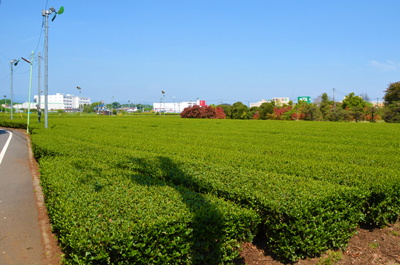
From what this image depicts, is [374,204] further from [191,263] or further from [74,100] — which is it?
[74,100]

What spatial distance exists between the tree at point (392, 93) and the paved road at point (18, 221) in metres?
61.4

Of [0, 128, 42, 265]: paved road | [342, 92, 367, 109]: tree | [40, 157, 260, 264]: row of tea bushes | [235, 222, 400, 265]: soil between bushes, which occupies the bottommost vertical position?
[235, 222, 400, 265]: soil between bushes

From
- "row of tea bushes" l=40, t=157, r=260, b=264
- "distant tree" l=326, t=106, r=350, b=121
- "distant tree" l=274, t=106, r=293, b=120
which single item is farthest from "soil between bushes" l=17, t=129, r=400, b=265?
"distant tree" l=274, t=106, r=293, b=120

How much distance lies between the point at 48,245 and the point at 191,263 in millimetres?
2381

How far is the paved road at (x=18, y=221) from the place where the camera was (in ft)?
12.9

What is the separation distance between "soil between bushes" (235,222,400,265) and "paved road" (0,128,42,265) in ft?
9.83

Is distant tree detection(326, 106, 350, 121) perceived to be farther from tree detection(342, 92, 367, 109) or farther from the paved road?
the paved road

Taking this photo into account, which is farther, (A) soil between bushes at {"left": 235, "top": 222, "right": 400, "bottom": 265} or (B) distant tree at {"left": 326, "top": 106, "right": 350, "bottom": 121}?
(B) distant tree at {"left": 326, "top": 106, "right": 350, "bottom": 121}

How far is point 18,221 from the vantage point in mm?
5035

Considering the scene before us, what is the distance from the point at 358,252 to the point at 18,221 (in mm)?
5757

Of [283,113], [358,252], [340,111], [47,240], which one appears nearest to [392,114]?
[340,111]

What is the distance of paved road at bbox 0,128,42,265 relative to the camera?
3.92 m

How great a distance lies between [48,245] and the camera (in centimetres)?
423

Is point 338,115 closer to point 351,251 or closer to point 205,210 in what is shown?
point 351,251
